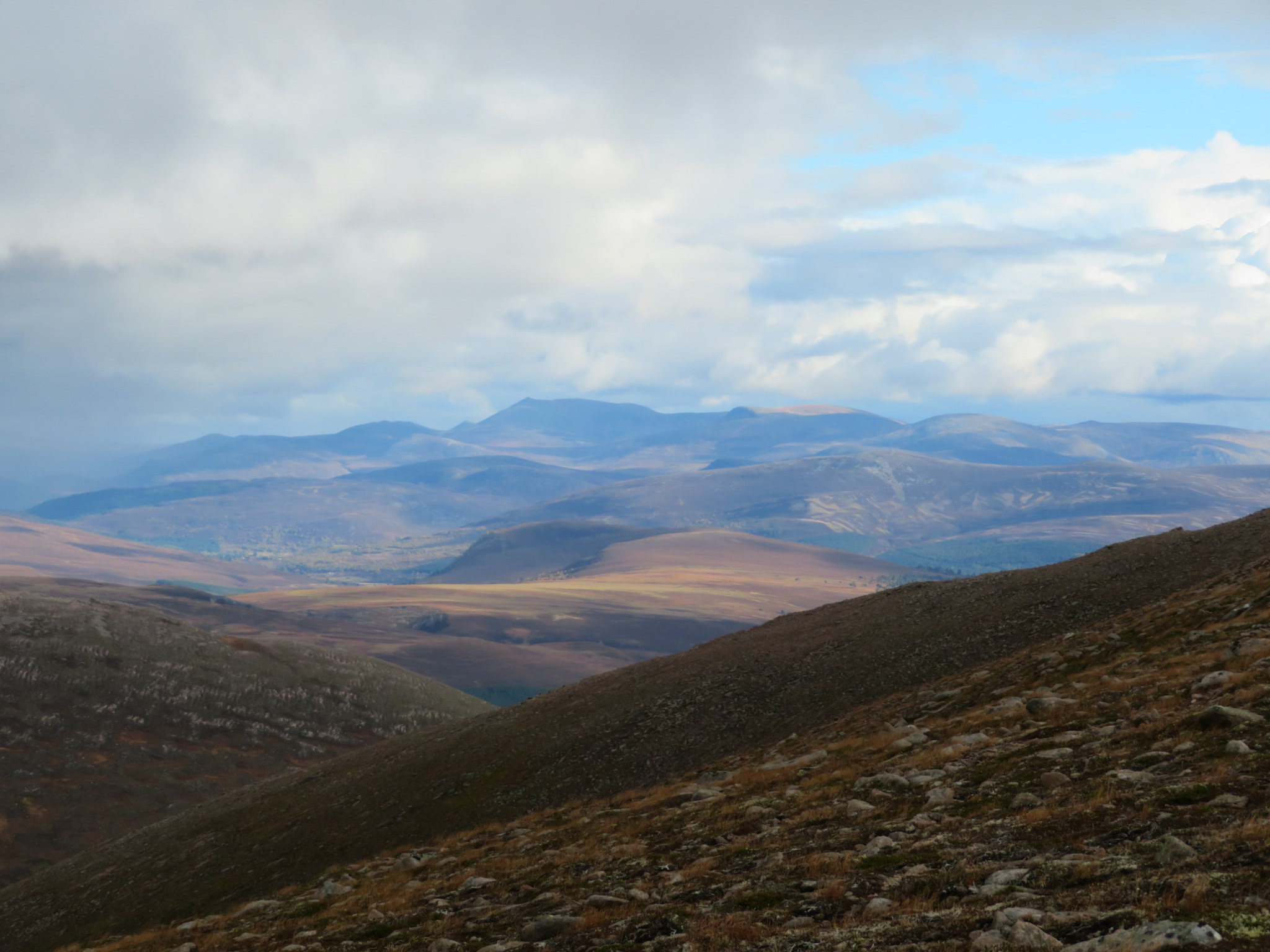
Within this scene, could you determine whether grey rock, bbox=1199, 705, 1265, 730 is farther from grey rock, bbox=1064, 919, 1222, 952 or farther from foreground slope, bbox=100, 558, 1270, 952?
grey rock, bbox=1064, 919, 1222, 952

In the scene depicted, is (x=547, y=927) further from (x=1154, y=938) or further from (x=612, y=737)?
(x=612, y=737)

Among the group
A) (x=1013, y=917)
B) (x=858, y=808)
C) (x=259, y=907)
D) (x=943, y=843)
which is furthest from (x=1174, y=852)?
(x=259, y=907)

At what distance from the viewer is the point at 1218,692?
2228 cm

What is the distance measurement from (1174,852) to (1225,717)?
8.57 m

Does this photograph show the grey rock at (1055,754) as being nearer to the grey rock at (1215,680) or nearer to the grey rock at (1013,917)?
the grey rock at (1215,680)

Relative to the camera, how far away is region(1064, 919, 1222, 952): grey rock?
9.55m

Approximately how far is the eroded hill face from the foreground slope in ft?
233

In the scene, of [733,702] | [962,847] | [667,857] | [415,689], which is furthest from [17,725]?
[962,847]

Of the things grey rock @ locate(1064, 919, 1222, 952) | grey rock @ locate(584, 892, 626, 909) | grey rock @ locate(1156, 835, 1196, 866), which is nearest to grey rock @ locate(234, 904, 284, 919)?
grey rock @ locate(584, 892, 626, 909)

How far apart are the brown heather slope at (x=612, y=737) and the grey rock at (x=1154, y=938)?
36.5 meters

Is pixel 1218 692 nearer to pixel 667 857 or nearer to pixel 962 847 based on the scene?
pixel 962 847

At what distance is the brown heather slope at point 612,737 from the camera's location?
4928 cm

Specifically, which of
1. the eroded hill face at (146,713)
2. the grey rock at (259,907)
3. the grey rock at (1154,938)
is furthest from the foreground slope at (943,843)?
the eroded hill face at (146,713)

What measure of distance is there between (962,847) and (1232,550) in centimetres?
4581
